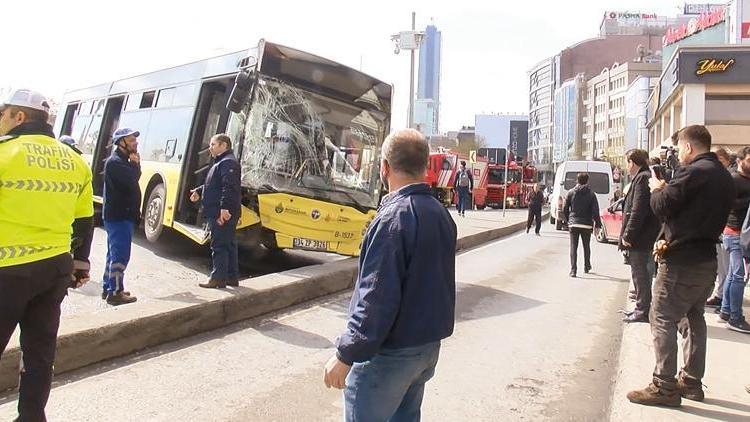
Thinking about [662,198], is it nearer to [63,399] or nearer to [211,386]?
[211,386]

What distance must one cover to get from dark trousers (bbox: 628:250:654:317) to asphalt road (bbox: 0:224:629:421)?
0.36m

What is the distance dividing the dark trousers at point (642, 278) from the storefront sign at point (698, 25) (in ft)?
151

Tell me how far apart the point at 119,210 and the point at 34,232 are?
341 cm

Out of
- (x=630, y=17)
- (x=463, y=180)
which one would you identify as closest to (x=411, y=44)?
(x=463, y=180)

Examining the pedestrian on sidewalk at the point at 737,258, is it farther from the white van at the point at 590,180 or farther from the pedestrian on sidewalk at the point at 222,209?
the white van at the point at 590,180

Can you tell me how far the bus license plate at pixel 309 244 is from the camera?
8.61 metres

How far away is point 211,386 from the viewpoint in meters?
4.49

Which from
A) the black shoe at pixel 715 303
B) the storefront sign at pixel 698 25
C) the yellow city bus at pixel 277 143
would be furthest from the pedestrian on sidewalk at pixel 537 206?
the storefront sign at pixel 698 25

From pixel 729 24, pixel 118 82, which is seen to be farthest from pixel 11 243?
pixel 729 24

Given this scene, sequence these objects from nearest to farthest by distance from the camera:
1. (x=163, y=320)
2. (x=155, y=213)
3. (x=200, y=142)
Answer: (x=163, y=320) → (x=200, y=142) → (x=155, y=213)

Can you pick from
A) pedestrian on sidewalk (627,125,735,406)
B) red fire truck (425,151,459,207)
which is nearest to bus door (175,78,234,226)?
pedestrian on sidewalk (627,125,735,406)

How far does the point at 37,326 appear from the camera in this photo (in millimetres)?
3168

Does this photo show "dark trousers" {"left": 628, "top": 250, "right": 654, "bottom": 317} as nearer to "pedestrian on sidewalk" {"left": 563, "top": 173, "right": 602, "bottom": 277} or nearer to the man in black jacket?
the man in black jacket

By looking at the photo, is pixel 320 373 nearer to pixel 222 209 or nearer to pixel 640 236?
pixel 222 209
